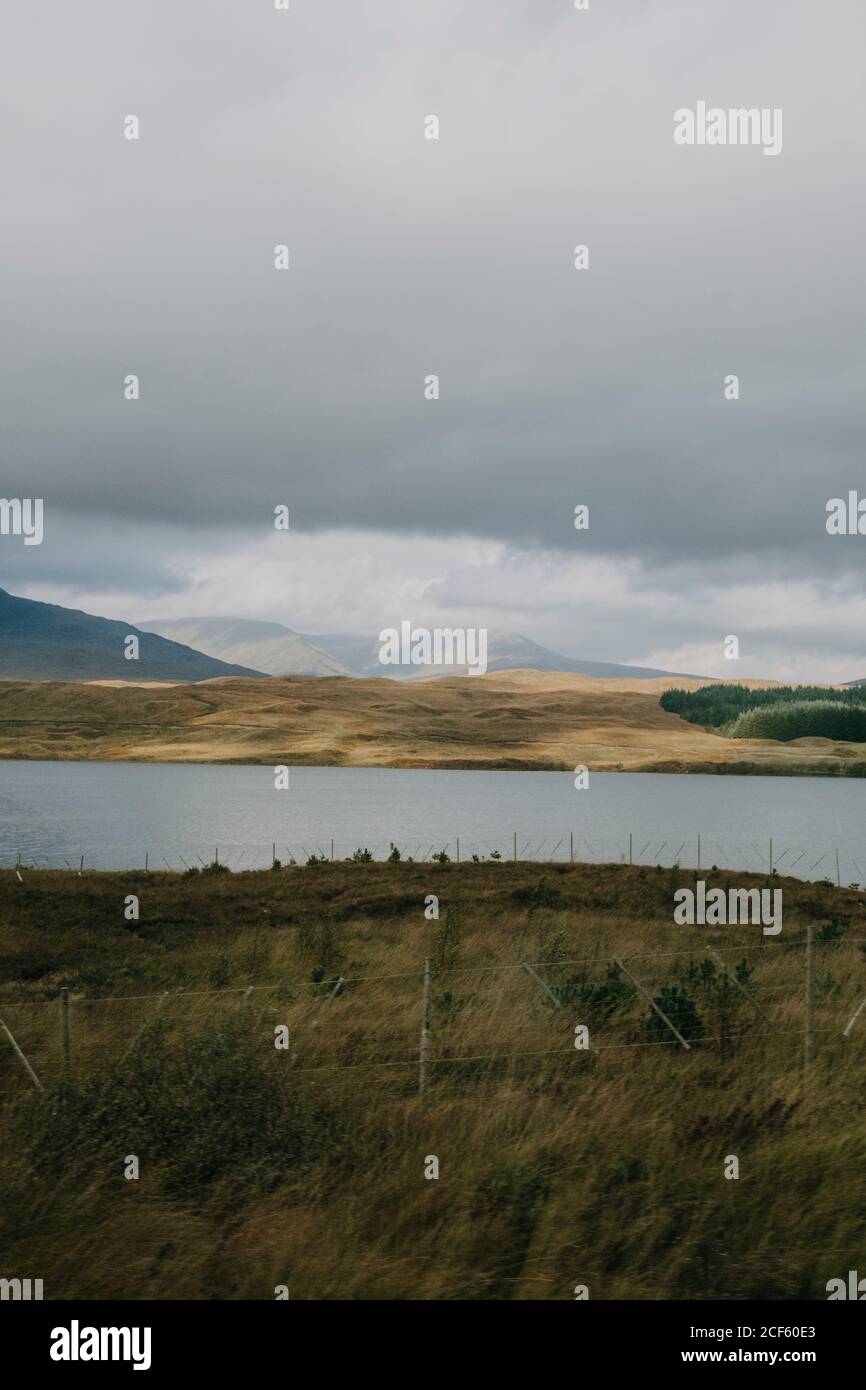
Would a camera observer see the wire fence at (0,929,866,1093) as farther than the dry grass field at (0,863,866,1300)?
Yes

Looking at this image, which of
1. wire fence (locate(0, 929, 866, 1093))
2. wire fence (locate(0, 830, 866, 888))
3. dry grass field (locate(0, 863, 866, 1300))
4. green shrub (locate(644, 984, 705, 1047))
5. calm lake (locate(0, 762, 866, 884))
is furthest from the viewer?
calm lake (locate(0, 762, 866, 884))

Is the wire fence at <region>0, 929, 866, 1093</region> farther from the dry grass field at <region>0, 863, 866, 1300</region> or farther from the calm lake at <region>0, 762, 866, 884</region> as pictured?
the calm lake at <region>0, 762, 866, 884</region>

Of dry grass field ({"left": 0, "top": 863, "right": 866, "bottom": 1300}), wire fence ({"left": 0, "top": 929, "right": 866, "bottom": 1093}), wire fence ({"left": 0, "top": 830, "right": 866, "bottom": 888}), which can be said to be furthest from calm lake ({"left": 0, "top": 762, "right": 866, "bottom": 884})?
dry grass field ({"left": 0, "top": 863, "right": 866, "bottom": 1300})

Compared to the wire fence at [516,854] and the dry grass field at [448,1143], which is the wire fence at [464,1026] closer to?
the dry grass field at [448,1143]

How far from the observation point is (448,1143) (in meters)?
11.1

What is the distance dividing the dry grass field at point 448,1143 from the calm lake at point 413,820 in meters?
43.9

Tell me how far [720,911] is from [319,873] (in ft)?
55.4

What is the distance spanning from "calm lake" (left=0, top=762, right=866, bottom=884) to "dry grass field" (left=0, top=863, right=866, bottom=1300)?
43.9 m

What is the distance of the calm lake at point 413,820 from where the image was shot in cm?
6888

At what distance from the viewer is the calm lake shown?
68.9 meters

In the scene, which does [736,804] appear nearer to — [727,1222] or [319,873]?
[319,873]

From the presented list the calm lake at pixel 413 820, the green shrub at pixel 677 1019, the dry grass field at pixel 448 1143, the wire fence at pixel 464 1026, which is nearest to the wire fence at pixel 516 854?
the calm lake at pixel 413 820

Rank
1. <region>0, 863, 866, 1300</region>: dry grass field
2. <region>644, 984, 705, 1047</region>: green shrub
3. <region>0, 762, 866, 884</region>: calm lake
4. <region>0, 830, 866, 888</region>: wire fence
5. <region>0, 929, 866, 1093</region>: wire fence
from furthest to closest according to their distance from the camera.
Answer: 1. <region>0, 762, 866, 884</region>: calm lake
2. <region>0, 830, 866, 888</region>: wire fence
3. <region>644, 984, 705, 1047</region>: green shrub
4. <region>0, 929, 866, 1093</region>: wire fence
5. <region>0, 863, 866, 1300</region>: dry grass field
